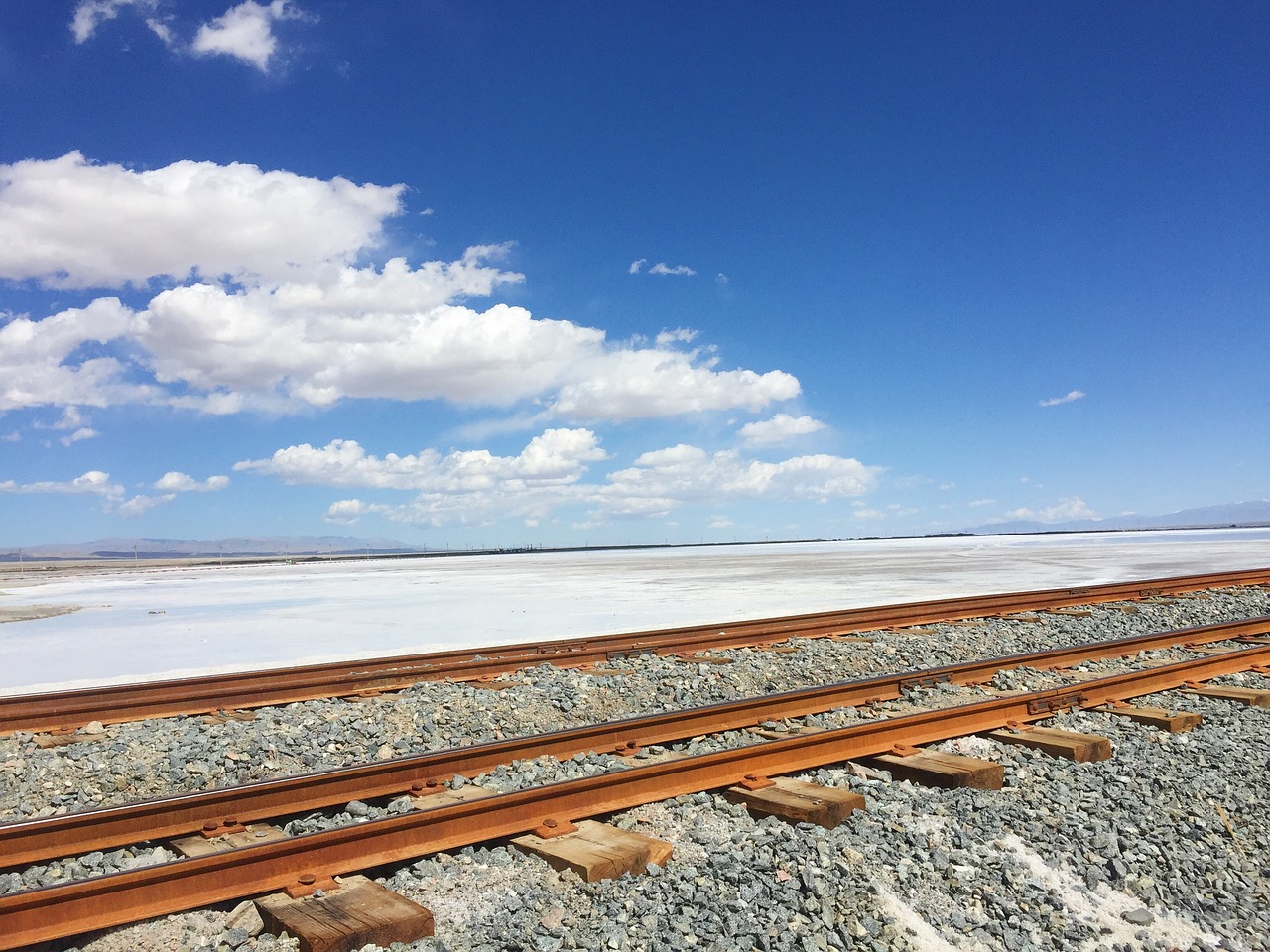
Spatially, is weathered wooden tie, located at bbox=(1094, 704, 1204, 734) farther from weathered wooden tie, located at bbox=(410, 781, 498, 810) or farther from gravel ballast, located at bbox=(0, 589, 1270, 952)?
weathered wooden tie, located at bbox=(410, 781, 498, 810)

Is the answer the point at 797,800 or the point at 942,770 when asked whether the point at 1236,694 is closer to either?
the point at 942,770

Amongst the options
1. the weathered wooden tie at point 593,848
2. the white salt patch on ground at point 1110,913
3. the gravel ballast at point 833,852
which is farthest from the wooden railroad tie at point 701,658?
the white salt patch on ground at point 1110,913

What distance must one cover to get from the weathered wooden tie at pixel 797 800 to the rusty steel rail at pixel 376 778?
5.10ft

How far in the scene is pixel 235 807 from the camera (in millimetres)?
6109

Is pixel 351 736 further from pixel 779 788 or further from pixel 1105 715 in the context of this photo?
pixel 1105 715

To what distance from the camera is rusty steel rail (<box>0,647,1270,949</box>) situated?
14.4 feet

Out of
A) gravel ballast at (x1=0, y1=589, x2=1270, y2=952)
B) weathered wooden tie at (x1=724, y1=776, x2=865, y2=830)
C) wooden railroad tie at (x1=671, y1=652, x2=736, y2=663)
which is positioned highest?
wooden railroad tie at (x1=671, y1=652, x2=736, y2=663)

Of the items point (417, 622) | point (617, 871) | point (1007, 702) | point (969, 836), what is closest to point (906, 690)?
point (1007, 702)

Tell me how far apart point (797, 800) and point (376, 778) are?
3.05 metres

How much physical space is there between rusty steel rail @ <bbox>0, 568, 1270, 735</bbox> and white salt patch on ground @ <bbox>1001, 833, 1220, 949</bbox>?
26.0ft

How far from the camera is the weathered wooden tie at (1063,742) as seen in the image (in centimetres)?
713

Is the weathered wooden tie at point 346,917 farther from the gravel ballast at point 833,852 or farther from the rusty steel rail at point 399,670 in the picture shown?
the rusty steel rail at point 399,670

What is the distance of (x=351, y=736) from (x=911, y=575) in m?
27.1

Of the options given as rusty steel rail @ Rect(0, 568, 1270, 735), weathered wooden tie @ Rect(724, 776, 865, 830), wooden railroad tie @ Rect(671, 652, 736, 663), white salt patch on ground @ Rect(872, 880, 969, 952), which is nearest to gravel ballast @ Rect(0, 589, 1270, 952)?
white salt patch on ground @ Rect(872, 880, 969, 952)
